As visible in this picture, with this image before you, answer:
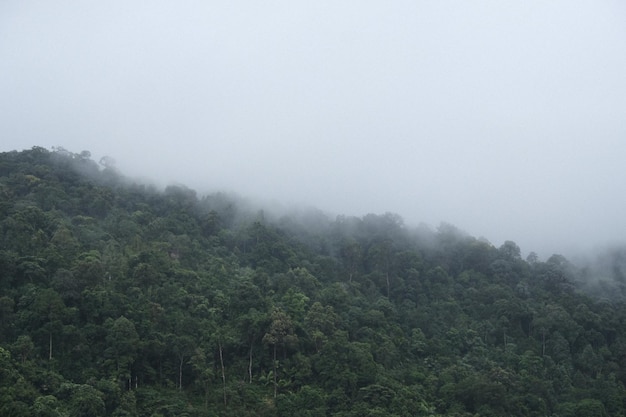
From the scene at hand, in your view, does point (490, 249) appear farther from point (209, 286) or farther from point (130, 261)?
point (130, 261)

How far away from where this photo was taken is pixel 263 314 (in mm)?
40750

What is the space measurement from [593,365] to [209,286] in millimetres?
27021

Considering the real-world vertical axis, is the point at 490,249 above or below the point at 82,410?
above

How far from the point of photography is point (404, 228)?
2618 inches

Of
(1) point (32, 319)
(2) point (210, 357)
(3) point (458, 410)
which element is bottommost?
(3) point (458, 410)

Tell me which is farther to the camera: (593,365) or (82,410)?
(593,365)

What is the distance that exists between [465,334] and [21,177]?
3648 centimetres

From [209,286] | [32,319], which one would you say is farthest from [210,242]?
[32,319]

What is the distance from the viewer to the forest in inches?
1383

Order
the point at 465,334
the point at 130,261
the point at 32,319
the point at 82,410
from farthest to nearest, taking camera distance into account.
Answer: the point at 465,334, the point at 130,261, the point at 32,319, the point at 82,410

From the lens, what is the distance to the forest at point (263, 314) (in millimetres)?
35125

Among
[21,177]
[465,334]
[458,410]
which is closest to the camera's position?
[458,410]

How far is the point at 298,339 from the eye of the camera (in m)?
40.0

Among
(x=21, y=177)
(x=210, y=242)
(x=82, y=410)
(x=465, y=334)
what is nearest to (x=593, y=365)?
(x=465, y=334)
